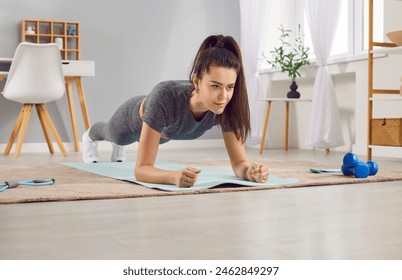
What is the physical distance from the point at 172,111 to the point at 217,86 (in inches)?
11.4

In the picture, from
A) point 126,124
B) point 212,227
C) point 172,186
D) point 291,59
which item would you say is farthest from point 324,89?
point 212,227

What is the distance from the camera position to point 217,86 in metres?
2.01

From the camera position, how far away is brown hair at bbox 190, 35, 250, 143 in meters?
2.04

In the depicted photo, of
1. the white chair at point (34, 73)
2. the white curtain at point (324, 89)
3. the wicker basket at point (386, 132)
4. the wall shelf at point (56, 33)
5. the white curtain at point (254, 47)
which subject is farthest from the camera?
the white curtain at point (254, 47)

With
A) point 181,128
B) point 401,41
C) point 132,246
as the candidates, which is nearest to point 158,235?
point 132,246

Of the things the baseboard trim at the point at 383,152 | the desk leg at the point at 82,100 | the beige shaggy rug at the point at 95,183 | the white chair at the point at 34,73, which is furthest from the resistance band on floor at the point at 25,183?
the desk leg at the point at 82,100

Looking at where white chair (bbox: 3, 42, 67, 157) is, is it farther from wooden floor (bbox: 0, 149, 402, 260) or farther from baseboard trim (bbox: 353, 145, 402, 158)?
wooden floor (bbox: 0, 149, 402, 260)

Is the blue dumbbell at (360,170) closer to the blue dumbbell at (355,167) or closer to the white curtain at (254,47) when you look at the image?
the blue dumbbell at (355,167)

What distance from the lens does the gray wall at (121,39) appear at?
5094 mm

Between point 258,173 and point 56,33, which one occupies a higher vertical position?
point 56,33

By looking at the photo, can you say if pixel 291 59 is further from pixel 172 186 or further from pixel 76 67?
pixel 172 186

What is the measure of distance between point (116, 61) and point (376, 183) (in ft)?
11.7

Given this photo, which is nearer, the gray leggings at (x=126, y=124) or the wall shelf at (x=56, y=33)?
the gray leggings at (x=126, y=124)
